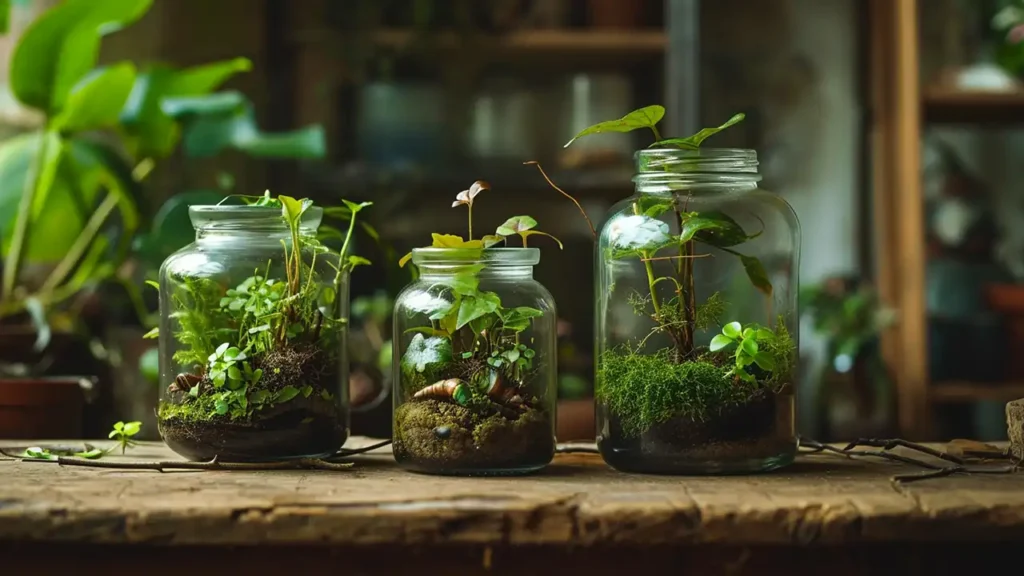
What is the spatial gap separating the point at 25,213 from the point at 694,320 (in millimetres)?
1286

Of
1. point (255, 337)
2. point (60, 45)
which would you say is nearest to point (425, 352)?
point (255, 337)

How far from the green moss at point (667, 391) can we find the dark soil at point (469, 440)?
7 centimetres

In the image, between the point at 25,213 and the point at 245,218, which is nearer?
the point at 245,218

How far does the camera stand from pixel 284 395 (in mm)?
844

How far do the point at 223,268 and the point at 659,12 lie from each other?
178cm

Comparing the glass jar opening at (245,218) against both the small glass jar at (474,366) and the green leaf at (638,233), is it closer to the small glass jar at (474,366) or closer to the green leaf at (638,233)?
the small glass jar at (474,366)

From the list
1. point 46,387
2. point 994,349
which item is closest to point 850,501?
point 46,387

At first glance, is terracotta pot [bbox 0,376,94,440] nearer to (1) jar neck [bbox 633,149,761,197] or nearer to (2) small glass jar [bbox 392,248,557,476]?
(2) small glass jar [bbox 392,248,557,476]

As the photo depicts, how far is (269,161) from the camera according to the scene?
94.2 inches

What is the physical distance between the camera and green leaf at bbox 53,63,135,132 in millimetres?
1559

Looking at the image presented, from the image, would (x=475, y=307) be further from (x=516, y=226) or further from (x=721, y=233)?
(x=721, y=233)

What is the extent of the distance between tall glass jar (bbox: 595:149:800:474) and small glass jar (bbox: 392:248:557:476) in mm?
60

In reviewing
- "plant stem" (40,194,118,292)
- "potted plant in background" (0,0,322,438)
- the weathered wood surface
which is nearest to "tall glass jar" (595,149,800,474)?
the weathered wood surface

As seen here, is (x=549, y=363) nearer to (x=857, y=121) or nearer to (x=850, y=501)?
Result: (x=850, y=501)
